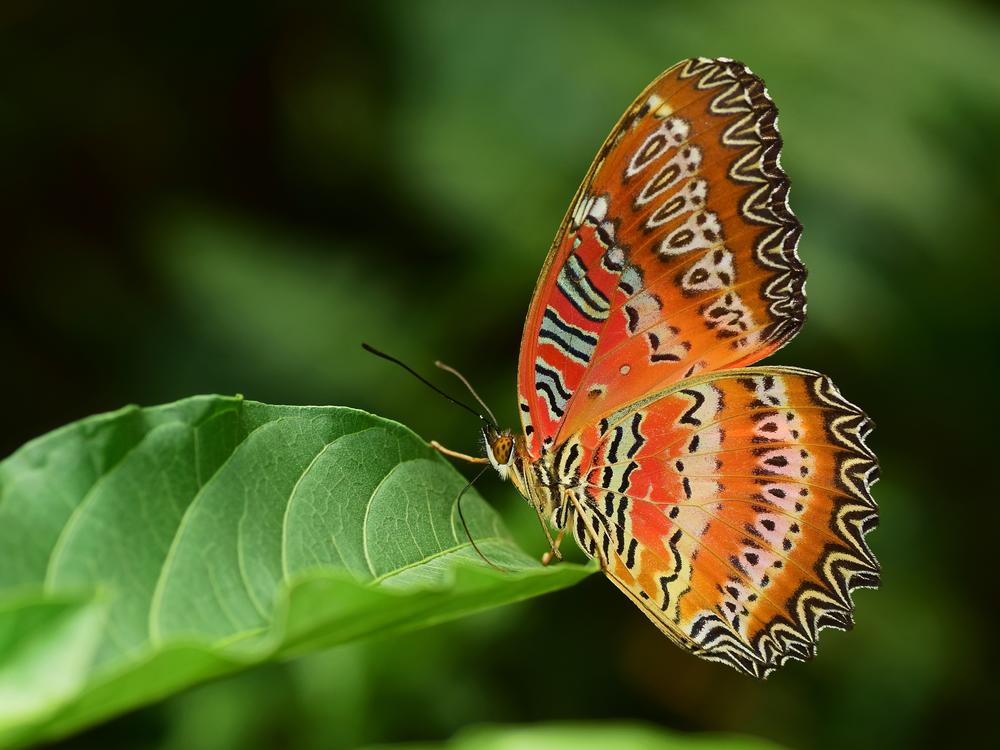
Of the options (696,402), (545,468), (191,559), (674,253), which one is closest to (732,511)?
(696,402)

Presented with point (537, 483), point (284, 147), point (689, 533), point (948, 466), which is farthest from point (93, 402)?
point (948, 466)

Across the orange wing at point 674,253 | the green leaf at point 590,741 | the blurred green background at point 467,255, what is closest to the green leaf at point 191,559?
the green leaf at point 590,741

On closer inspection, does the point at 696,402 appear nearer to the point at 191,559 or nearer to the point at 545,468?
the point at 545,468

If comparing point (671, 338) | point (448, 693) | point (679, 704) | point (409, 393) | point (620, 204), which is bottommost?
point (679, 704)

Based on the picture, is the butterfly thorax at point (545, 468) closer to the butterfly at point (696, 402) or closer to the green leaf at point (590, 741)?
the butterfly at point (696, 402)

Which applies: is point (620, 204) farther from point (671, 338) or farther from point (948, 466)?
point (948, 466)

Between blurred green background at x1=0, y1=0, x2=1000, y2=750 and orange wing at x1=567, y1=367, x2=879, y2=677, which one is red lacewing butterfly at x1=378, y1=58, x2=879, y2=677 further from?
blurred green background at x1=0, y1=0, x2=1000, y2=750
